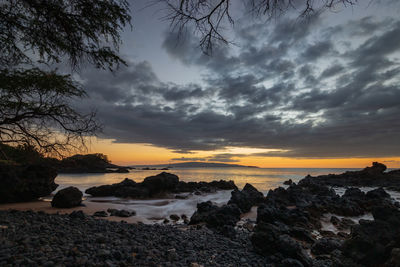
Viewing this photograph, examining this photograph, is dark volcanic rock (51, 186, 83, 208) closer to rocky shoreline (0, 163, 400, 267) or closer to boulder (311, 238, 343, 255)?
rocky shoreline (0, 163, 400, 267)

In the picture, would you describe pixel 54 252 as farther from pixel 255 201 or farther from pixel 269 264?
pixel 255 201

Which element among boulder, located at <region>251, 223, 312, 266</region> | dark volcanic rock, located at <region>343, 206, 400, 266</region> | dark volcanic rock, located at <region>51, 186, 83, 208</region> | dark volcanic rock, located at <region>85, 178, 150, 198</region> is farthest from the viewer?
dark volcanic rock, located at <region>85, 178, 150, 198</region>

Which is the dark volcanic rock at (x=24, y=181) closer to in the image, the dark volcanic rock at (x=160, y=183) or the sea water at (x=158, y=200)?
the sea water at (x=158, y=200)

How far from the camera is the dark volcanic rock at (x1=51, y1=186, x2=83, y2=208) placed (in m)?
11.8

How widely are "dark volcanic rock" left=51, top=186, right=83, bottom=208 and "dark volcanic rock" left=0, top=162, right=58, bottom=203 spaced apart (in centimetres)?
309

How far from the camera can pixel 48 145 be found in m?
8.46

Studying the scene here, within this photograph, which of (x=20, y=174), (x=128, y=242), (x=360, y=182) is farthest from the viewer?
(x=360, y=182)

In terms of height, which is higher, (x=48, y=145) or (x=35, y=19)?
(x=35, y=19)

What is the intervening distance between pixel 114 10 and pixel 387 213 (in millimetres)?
9265

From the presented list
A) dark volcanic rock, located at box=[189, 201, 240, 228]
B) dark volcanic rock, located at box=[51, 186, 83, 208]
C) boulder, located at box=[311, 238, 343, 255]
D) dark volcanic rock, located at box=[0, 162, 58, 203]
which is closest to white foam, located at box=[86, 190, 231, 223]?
dark volcanic rock, located at box=[189, 201, 240, 228]

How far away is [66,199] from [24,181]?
403cm

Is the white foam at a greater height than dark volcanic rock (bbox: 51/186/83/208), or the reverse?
dark volcanic rock (bbox: 51/186/83/208)

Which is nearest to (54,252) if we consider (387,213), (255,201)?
(387,213)

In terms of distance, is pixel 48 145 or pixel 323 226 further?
pixel 323 226
